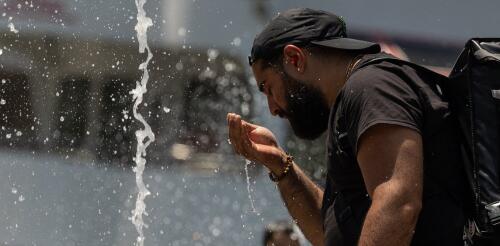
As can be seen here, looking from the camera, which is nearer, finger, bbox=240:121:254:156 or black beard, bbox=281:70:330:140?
black beard, bbox=281:70:330:140

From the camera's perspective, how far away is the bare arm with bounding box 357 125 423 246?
1.75 m

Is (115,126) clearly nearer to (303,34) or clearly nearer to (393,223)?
(303,34)

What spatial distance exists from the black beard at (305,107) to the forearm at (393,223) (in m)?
0.38

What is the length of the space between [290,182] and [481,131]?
82 cm

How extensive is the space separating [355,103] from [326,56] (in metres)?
0.26

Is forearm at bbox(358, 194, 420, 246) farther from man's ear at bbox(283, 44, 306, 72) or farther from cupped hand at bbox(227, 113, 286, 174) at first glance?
cupped hand at bbox(227, 113, 286, 174)

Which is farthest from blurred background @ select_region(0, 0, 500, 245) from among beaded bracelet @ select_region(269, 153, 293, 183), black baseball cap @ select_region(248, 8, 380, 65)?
black baseball cap @ select_region(248, 8, 380, 65)

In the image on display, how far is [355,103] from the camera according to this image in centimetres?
181

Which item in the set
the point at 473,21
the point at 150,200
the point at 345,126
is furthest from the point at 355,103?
the point at 473,21


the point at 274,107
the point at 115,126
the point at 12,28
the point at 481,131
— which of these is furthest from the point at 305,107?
the point at 12,28

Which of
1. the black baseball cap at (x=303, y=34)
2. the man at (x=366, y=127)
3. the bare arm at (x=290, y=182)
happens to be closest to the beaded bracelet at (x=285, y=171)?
the bare arm at (x=290, y=182)

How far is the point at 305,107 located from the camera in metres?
2.11

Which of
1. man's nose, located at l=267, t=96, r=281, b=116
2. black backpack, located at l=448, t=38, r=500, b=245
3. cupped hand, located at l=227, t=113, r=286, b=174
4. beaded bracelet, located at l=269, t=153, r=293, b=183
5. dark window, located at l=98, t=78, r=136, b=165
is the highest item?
black backpack, located at l=448, t=38, r=500, b=245

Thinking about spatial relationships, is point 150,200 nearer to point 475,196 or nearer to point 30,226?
point 30,226
